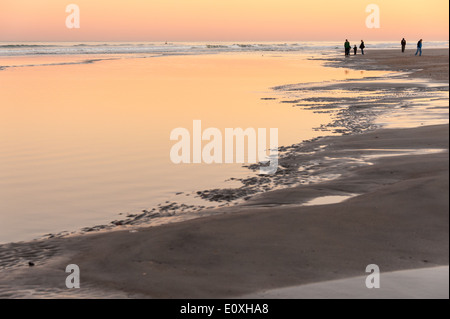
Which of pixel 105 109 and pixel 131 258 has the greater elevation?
pixel 105 109

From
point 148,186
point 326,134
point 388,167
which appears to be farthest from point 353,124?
point 148,186

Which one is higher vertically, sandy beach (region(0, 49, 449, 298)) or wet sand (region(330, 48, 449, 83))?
wet sand (region(330, 48, 449, 83))

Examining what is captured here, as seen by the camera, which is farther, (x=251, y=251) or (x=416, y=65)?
(x=416, y=65)

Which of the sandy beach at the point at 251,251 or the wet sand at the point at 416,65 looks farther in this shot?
the wet sand at the point at 416,65

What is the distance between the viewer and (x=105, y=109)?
2084 cm

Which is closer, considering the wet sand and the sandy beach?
the sandy beach

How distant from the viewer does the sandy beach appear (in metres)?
5.62

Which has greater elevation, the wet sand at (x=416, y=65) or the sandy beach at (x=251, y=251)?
the wet sand at (x=416, y=65)

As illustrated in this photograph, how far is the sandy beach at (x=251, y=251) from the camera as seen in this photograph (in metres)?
5.62

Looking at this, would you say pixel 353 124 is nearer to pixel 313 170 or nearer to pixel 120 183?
pixel 313 170

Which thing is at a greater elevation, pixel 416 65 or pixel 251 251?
pixel 416 65

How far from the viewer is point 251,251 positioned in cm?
625

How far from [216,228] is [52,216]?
293 centimetres

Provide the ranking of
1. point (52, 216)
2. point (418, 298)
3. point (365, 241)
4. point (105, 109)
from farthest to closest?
1. point (105, 109)
2. point (52, 216)
3. point (365, 241)
4. point (418, 298)
